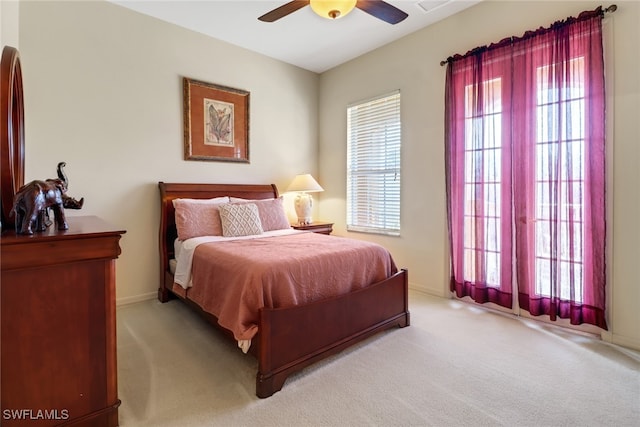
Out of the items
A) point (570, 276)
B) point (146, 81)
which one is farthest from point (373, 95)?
point (570, 276)

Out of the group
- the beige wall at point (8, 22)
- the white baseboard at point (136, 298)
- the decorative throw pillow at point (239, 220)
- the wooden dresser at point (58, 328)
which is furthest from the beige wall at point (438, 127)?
the beige wall at point (8, 22)

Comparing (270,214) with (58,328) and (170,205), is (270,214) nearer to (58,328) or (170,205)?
(170,205)

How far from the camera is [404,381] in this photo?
1.91 metres

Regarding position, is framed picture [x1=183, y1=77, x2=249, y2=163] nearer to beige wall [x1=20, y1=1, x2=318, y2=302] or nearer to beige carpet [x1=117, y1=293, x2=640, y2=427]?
beige wall [x1=20, y1=1, x2=318, y2=302]

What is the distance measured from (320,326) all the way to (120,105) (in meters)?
2.88

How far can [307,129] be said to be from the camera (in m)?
4.75

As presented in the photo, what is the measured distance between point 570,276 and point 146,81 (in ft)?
14.0

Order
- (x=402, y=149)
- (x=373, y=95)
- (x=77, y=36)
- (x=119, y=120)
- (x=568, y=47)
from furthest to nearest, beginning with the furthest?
(x=373, y=95) → (x=402, y=149) → (x=119, y=120) → (x=77, y=36) → (x=568, y=47)

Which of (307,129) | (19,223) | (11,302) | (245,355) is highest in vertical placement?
(307,129)

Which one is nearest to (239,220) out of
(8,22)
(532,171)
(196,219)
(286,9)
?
(196,219)

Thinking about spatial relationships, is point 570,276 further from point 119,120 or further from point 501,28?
point 119,120

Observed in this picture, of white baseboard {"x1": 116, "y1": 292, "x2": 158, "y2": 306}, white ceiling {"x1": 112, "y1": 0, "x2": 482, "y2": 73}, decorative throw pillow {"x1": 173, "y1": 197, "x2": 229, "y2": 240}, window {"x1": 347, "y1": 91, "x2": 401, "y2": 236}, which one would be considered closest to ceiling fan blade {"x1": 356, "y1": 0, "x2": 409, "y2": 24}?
white ceiling {"x1": 112, "y1": 0, "x2": 482, "y2": 73}

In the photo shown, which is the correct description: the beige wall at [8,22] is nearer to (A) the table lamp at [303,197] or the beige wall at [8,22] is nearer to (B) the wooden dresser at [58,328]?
(B) the wooden dresser at [58,328]

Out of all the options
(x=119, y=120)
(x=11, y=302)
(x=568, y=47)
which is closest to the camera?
(x=11, y=302)
